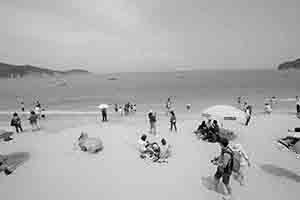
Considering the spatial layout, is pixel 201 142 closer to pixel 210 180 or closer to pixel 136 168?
pixel 210 180

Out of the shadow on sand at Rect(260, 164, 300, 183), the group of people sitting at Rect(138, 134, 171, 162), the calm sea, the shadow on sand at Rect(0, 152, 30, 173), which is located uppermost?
the calm sea

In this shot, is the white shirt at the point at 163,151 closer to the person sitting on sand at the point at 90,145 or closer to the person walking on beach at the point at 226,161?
the person walking on beach at the point at 226,161

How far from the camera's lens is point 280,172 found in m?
5.70

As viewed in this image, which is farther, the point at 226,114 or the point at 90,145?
the point at 226,114

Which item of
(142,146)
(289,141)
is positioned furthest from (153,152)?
(289,141)

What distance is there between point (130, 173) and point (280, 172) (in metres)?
5.52

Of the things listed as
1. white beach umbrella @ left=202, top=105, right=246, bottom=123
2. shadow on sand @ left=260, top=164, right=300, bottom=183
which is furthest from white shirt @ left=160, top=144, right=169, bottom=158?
shadow on sand @ left=260, top=164, right=300, bottom=183

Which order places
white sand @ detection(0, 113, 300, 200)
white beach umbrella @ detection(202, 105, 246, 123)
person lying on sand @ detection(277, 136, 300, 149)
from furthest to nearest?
white beach umbrella @ detection(202, 105, 246, 123), person lying on sand @ detection(277, 136, 300, 149), white sand @ detection(0, 113, 300, 200)

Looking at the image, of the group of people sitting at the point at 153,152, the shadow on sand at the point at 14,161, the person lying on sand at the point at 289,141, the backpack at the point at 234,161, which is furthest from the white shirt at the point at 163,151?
the person lying on sand at the point at 289,141

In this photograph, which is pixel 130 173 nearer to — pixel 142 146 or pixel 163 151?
pixel 142 146

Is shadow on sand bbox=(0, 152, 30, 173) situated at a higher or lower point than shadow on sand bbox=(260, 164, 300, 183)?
higher

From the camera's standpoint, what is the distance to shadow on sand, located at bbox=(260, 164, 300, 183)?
542cm

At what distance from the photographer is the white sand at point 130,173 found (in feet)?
15.4

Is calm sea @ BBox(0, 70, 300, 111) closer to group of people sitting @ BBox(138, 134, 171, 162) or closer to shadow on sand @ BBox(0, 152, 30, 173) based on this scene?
shadow on sand @ BBox(0, 152, 30, 173)
